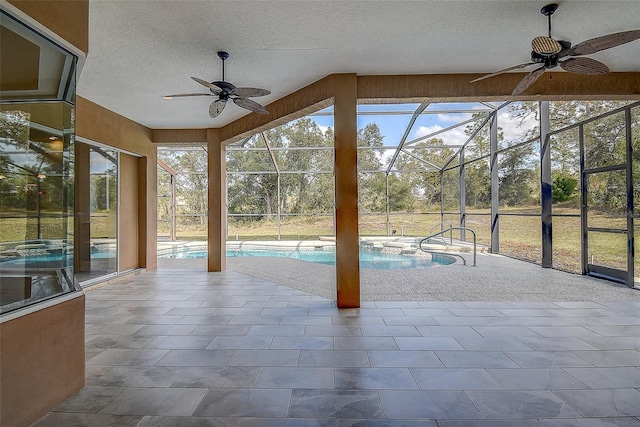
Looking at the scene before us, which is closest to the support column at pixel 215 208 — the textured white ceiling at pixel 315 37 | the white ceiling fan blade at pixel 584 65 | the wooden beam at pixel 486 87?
the textured white ceiling at pixel 315 37

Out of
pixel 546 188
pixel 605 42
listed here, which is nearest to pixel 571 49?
pixel 605 42

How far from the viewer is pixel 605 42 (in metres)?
2.62

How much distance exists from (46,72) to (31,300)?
1.59 meters

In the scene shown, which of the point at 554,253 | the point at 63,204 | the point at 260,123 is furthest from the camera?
the point at 554,253

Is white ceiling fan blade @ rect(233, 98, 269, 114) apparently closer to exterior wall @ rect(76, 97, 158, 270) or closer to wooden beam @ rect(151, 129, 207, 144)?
exterior wall @ rect(76, 97, 158, 270)

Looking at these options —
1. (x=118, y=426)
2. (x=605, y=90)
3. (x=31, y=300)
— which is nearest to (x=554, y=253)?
(x=605, y=90)

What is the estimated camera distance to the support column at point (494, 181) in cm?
768

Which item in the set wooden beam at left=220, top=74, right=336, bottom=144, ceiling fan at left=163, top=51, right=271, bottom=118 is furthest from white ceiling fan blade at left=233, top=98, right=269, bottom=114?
wooden beam at left=220, top=74, right=336, bottom=144

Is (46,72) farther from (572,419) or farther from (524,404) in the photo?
(572,419)

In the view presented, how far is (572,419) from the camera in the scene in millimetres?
1770

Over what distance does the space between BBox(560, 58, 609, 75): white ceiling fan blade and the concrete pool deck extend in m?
2.71

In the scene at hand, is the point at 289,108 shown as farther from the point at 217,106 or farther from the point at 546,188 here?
the point at 546,188

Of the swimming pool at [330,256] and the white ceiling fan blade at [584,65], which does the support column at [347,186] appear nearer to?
the white ceiling fan blade at [584,65]

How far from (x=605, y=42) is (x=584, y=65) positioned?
44 centimetres
